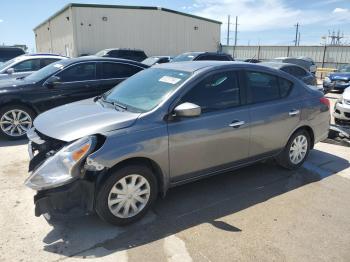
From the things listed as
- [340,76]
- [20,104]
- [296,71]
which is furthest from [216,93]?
[340,76]

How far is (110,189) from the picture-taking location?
128 inches

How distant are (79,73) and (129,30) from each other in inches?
928

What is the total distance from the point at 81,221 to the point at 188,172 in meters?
1.26

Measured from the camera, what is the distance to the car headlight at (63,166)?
3055mm

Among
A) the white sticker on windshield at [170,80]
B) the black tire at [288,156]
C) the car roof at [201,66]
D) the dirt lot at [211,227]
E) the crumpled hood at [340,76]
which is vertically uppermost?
the car roof at [201,66]

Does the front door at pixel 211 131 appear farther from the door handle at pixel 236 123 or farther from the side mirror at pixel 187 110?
the side mirror at pixel 187 110

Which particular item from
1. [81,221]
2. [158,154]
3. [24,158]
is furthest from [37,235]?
[24,158]

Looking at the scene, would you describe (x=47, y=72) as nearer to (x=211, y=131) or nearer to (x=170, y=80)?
(x=170, y=80)

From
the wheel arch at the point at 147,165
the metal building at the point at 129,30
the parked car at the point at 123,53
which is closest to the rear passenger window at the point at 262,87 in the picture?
the wheel arch at the point at 147,165

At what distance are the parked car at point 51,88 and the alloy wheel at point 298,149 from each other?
419cm

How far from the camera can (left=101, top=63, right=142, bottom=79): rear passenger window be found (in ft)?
24.4

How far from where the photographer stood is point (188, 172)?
380 centimetres

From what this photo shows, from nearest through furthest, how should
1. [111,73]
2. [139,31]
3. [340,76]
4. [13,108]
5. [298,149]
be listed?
[298,149], [13,108], [111,73], [340,76], [139,31]

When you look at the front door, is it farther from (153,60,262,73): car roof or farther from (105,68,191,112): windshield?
(105,68,191,112): windshield
